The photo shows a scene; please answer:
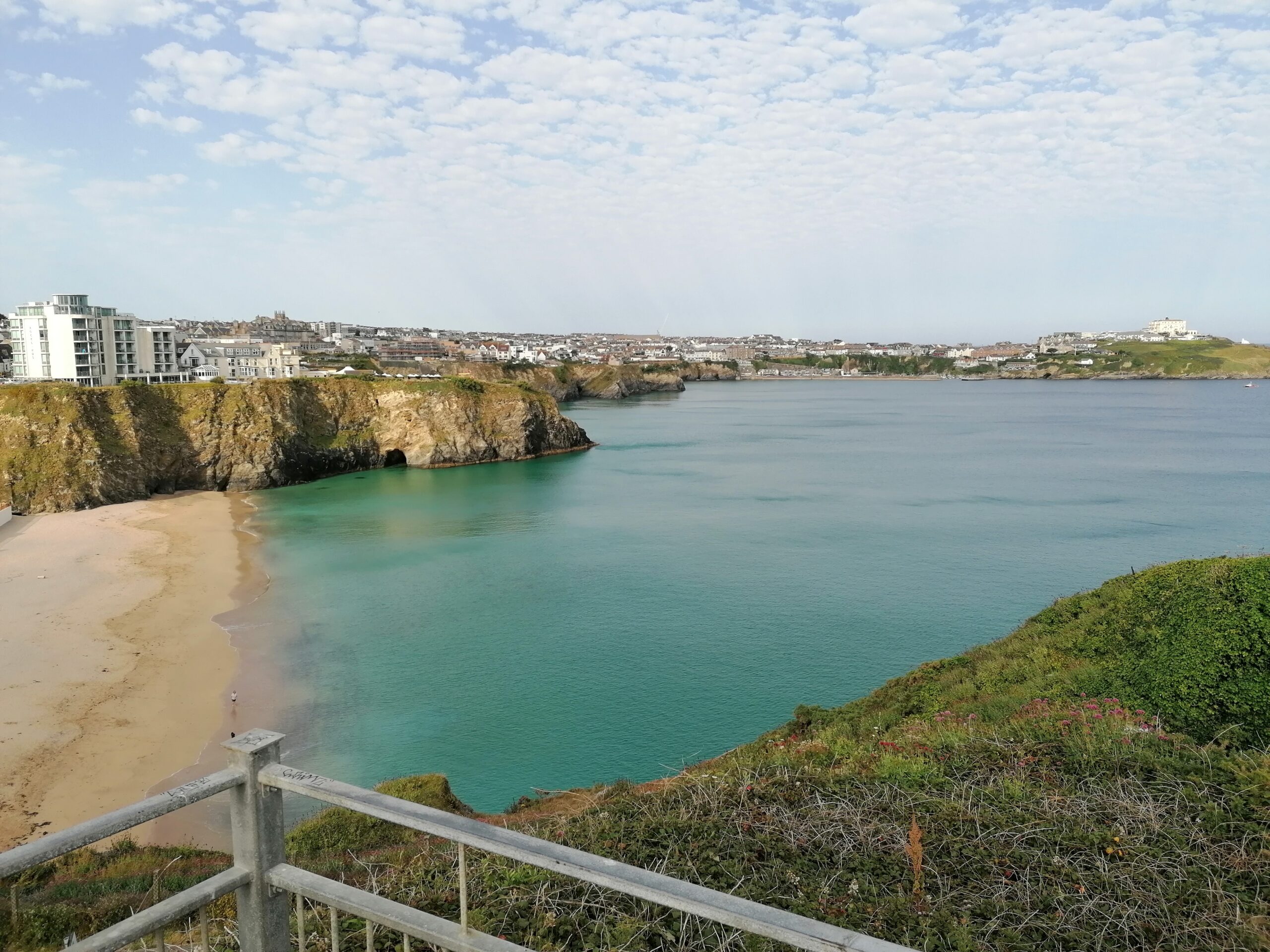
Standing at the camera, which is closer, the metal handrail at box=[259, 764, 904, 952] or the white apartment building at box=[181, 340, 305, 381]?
the metal handrail at box=[259, 764, 904, 952]

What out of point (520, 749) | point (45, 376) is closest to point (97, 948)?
point (520, 749)

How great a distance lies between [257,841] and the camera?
2.96 meters

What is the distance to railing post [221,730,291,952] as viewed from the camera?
9.53 ft

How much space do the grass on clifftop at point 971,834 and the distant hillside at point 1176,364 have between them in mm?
202871

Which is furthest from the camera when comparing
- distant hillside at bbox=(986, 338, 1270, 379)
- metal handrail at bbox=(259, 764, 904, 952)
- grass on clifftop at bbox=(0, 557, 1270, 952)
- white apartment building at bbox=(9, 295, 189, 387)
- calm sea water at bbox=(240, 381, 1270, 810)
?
distant hillside at bbox=(986, 338, 1270, 379)

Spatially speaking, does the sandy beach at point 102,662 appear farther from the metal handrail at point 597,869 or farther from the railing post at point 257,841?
the metal handrail at point 597,869

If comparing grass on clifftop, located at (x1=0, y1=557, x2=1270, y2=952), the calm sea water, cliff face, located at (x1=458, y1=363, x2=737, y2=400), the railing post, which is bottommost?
the calm sea water

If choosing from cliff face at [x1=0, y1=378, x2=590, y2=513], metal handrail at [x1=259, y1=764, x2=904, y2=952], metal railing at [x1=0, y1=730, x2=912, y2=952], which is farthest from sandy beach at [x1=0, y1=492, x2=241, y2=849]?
metal handrail at [x1=259, y1=764, x2=904, y2=952]

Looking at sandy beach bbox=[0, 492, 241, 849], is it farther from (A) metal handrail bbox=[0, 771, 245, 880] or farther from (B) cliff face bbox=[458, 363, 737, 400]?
(B) cliff face bbox=[458, 363, 737, 400]

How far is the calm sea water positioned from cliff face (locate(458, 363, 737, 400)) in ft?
171

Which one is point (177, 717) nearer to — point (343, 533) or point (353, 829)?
point (353, 829)

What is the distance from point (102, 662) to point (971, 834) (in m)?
22.3

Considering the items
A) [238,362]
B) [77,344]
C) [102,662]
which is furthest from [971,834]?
[238,362]

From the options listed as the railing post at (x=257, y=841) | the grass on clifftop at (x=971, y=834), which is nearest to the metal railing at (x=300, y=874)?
the railing post at (x=257, y=841)
